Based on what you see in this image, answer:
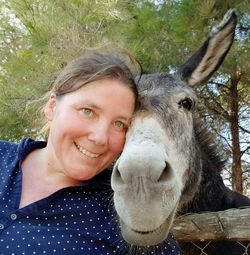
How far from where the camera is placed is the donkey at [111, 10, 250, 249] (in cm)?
165

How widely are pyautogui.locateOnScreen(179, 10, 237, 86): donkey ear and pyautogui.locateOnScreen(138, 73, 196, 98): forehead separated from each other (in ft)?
0.45

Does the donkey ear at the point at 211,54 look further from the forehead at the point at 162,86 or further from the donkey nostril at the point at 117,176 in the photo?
the donkey nostril at the point at 117,176

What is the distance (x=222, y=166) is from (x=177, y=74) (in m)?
0.83

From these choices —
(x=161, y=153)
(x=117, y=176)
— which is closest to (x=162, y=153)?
(x=161, y=153)

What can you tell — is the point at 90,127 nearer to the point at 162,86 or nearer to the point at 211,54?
the point at 162,86

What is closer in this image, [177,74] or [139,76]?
[139,76]

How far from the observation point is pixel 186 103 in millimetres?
2477

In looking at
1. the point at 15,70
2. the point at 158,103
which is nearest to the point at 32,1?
the point at 15,70

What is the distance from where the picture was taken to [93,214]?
185cm

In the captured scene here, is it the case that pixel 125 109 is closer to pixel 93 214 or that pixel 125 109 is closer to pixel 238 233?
pixel 93 214

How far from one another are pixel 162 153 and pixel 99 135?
0.26m

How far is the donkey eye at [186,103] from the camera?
96.5 inches

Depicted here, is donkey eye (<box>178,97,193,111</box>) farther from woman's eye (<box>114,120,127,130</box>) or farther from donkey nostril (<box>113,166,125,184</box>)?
donkey nostril (<box>113,166,125,184</box>)

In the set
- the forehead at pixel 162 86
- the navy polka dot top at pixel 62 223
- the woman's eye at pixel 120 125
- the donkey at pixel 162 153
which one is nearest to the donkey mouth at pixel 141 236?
the donkey at pixel 162 153
